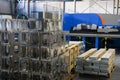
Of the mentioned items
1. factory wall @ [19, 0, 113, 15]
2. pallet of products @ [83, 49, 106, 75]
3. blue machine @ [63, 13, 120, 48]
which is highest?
factory wall @ [19, 0, 113, 15]

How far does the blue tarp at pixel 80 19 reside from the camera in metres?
10.1

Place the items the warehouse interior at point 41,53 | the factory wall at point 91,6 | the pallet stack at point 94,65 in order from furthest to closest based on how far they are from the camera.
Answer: the factory wall at point 91,6, the pallet stack at point 94,65, the warehouse interior at point 41,53

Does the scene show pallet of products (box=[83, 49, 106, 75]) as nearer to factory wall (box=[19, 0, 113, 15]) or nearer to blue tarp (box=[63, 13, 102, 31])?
blue tarp (box=[63, 13, 102, 31])

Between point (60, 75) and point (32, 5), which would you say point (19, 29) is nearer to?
point (60, 75)

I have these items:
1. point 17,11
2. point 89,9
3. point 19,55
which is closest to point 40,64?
point 19,55

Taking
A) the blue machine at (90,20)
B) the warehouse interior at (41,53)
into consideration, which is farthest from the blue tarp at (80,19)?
the warehouse interior at (41,53)

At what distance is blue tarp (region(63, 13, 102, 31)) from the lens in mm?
A: 10118

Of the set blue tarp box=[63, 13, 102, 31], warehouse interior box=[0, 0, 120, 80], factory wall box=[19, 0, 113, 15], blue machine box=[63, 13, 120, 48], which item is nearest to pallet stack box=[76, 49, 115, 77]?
warehouse interior box=[0, 0, 120, 80]

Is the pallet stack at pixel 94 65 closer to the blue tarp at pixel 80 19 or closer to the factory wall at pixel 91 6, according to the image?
the blue tarp at pixel 80 19

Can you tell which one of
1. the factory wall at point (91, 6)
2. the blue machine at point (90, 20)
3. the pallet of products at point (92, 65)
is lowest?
the pallet of products at point (92, 65)

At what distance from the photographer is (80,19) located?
10.4 m

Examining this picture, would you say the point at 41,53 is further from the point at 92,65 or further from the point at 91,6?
the point at 91,6

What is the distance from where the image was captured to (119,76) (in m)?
6.19

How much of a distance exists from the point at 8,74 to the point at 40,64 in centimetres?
87
